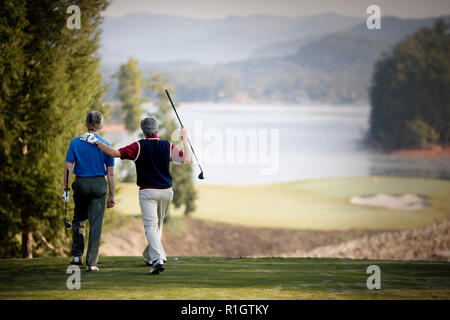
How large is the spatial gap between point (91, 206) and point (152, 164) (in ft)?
3.41

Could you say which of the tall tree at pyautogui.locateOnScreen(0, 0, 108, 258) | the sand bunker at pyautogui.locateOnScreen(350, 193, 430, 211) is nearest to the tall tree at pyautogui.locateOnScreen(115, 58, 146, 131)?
the sand bunker at pyautogui.locateOnScreen(350, 193, 430, 211)

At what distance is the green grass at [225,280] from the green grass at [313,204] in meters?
30.1

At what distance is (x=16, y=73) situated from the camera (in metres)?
14.5

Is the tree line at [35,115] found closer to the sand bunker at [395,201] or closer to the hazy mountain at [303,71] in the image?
the sand bunker at [395,201]

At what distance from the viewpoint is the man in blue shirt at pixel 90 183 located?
7141 millimetres

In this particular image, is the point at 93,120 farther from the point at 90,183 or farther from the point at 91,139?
the point at 90,183

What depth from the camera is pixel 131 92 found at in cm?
5184

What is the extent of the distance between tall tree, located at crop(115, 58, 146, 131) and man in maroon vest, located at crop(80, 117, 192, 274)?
4226 cm

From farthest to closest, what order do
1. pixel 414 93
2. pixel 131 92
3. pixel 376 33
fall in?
1. pixel 376 33
2. pixel 414 93
3. pixel 131 92

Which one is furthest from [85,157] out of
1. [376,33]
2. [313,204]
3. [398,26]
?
[376,33]
